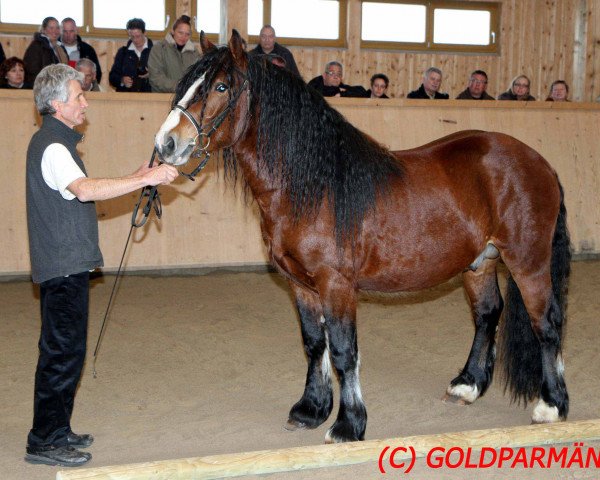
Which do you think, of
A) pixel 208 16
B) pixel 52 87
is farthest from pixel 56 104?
pixel 208 16

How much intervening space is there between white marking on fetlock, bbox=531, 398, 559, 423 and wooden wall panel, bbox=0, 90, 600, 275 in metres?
3.49

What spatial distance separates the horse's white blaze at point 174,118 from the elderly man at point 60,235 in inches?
4.9

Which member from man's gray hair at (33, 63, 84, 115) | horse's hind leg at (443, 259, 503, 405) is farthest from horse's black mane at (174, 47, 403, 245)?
horse's hind leg at (443, 259, 503, 405)

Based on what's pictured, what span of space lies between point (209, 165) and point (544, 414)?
4024 mm

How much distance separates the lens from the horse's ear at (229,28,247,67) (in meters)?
3.51

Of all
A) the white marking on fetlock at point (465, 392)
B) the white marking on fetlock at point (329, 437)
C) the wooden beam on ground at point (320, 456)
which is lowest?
the white marking on fetlock at point (465, 392)

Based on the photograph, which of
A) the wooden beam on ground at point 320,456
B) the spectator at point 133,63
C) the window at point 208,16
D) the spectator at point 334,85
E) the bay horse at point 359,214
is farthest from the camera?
the window at point 208,16

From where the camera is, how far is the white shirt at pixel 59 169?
333 cm

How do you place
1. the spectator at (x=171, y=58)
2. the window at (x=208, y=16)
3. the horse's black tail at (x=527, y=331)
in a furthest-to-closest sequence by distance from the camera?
the window at (x=208, y=16), the spectator at (x=171, y=58), the horse's black tail at (x=527, y=331)

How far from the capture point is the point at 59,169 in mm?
3334

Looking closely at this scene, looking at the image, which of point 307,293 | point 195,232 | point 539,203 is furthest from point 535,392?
point 195,232

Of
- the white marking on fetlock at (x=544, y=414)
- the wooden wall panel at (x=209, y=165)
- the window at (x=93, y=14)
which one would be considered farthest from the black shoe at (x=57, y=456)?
the window at (x=93, y=14)

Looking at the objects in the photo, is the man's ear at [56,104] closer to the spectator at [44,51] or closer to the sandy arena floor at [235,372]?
the sandy arena floor at [235,372]

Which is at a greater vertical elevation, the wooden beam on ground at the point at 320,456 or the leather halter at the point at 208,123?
the leather halter at the point at 208,123
